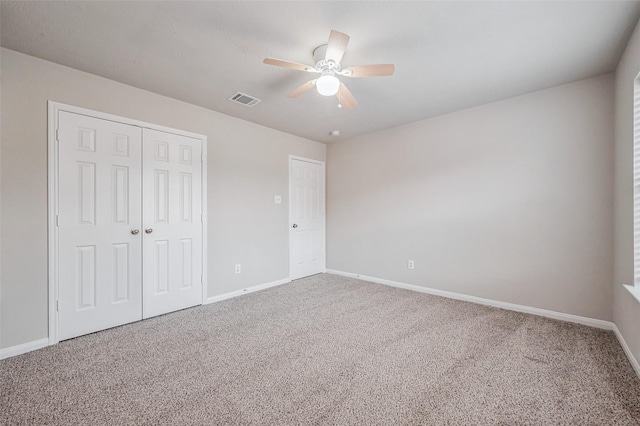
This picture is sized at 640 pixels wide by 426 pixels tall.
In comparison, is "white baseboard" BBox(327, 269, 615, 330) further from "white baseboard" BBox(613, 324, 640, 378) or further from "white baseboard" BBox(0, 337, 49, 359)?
"white baseboard" BBox(0, 337, 49, 359)

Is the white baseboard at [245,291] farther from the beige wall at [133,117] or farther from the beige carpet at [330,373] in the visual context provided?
the beige carpet at [330,373]

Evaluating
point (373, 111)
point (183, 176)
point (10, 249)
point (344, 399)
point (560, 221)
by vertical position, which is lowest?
point (344, 399)

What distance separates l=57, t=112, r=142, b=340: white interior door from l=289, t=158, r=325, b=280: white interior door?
2.24 m

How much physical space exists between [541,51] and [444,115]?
1.42 metres

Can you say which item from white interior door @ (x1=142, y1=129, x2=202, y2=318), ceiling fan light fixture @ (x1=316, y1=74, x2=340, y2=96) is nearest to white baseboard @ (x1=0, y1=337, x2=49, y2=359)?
white interior door @ (x1=142, y1=129, x2=202, y2=318)

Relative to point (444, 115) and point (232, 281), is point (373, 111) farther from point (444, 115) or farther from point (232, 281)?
point (232, 281)

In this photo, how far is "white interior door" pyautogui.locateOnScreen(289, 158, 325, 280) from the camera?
452 centimetres

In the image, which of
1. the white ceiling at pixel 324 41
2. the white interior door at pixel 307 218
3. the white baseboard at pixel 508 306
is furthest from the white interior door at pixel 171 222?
the white baseboard at pixel 508 306

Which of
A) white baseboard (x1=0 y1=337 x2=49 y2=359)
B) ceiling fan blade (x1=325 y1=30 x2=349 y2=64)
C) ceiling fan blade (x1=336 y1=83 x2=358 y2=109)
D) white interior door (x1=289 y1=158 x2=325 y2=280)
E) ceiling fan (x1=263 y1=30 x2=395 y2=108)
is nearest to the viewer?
→ ceiling fan blade (x1=325 y1=30 x2=349 y2=64)

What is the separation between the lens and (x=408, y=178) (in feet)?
13.0

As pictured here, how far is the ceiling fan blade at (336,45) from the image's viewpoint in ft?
5.46

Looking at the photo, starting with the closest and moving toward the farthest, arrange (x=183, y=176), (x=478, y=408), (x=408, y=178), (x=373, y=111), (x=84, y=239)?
(x=478, y=408) → (x=84, y=239) → (x=183, y=176) → (x=373, y=111) → (x=408, y=178)

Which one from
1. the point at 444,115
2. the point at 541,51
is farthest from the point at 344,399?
the point at 444,115

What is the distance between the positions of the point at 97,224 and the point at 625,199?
4.70 meters
